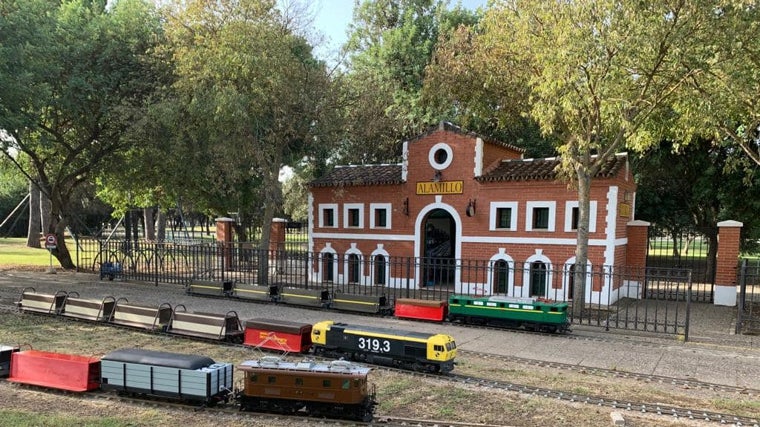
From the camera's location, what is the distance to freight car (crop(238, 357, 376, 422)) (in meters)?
7.52

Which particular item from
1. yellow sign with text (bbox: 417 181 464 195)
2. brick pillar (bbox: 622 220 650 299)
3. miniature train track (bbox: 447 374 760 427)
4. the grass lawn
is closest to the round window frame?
yellow sign with text (bbox: 417 181 464 195)

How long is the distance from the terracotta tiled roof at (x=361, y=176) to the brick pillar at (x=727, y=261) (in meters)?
13.4

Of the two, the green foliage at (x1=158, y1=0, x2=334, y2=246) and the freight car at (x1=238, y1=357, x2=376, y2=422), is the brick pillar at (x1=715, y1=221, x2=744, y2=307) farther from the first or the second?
the freight car at (x1=238, y1=357, x2=376, y2=422)

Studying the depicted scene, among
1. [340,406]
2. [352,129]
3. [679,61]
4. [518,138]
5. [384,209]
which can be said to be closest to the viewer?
[340,406]

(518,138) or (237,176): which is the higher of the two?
(518,138)

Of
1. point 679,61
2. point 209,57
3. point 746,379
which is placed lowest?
point 746,379

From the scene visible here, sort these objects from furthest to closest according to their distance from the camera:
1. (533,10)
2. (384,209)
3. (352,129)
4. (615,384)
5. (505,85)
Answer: (384,209), (352,129), (505,85), (533,10), (615,384)

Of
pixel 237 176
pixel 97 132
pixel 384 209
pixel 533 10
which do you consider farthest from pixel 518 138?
pixel 97 132

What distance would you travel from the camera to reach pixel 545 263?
20344mm

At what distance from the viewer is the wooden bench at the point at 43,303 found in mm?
14805

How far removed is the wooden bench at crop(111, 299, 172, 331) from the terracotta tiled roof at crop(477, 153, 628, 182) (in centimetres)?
1401

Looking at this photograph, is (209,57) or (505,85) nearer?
(505,85)

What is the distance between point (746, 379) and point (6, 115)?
24.9 meters

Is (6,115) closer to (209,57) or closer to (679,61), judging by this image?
(209,57)
